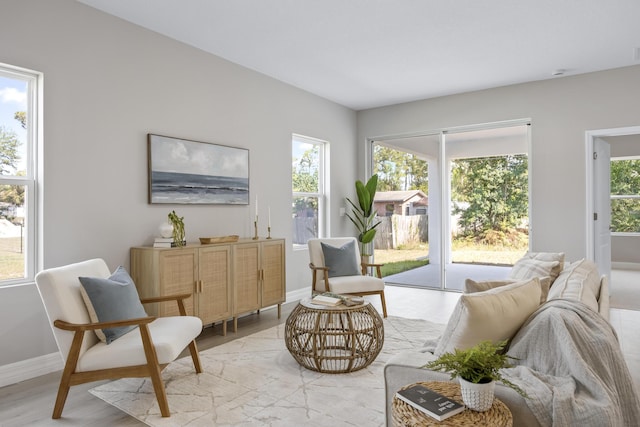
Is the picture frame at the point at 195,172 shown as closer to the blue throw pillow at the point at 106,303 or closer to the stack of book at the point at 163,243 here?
the stack of book at the point at 163,243

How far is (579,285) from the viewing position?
2.25 meters

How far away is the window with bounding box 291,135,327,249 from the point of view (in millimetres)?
5598

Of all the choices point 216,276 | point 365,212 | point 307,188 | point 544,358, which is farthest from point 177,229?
point 365,212

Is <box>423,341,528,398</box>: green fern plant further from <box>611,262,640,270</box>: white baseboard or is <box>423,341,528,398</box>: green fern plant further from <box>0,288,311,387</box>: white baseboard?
<box>611,262,640,270</box>: white baseboard

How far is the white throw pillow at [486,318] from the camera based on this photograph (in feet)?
5.33

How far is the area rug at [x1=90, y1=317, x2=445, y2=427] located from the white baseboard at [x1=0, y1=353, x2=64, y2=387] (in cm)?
61

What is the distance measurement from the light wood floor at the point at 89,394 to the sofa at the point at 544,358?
161cm

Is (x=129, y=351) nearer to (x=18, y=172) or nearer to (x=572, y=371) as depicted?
(x=18, y=172)

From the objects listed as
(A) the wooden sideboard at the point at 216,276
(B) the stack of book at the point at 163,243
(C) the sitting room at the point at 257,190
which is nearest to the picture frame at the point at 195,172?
(C) the sitting room at the point at 257,190

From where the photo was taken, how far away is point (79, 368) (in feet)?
7.49

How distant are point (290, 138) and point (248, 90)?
881mm

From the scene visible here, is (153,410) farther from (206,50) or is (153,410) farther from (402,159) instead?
(402,159)

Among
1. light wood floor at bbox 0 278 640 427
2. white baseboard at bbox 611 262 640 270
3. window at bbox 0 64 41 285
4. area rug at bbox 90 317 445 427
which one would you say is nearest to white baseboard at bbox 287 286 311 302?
light wood floor at bbox 0 278 640 427

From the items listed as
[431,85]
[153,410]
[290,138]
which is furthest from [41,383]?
[431,85]
